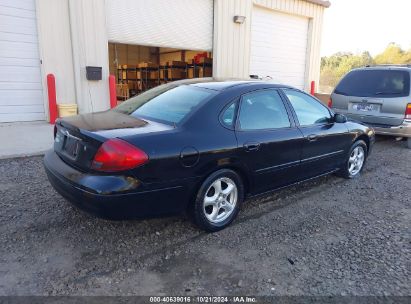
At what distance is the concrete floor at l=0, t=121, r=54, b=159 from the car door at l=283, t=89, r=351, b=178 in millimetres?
4312

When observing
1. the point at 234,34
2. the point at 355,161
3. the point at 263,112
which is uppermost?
the point at 234,34

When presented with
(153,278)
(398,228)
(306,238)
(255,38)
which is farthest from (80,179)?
(255,38)

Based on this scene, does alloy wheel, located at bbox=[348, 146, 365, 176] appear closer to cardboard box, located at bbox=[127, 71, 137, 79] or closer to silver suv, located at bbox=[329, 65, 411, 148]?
silver suv, located at bbox=[329, 65, 411, 148]

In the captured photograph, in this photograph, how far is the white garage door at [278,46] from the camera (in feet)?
39.2

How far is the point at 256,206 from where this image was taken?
4023 millimetres

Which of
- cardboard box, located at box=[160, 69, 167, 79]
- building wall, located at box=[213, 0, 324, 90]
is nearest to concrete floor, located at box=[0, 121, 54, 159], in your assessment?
building wall, located at box=[213, 0, 324, 90]

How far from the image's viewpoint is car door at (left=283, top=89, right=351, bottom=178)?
13.4ft

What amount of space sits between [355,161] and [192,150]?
Answer: 3.33 meters

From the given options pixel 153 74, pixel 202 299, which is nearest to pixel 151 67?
pixel 153 74

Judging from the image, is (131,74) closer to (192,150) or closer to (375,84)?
(375,84)

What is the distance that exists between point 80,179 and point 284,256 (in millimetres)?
1869

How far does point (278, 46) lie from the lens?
1273cm

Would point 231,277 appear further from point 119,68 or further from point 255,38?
A: point 119,68

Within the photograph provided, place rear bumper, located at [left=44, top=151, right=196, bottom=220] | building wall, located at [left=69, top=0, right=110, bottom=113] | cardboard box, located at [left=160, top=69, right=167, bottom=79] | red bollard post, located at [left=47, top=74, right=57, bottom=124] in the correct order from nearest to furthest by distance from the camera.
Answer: rear bumper, located at [left=44, top=151, right=196, bottom=220], red bollard post, located at [left=47, top=74, right=57, bottom=124], building wall, located at [left=69, top=0, right=110, bottom=113], cardboard box, located at [left=160, top=69, right=167, bottom=79]
